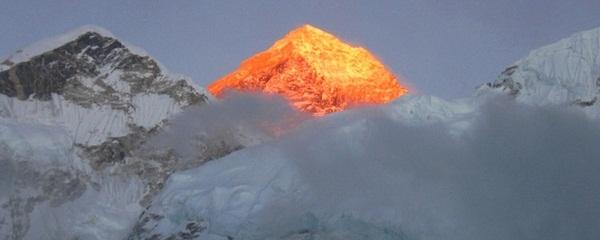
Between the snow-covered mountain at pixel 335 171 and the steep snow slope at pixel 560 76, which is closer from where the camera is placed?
the snow-covered mountain at pixel 335 171

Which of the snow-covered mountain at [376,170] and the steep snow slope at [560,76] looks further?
the steep snow slope at [560,76]

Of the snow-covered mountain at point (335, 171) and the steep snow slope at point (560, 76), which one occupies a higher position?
the steep snow slope at point (560, 76)

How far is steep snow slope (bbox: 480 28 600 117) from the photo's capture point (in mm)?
172000

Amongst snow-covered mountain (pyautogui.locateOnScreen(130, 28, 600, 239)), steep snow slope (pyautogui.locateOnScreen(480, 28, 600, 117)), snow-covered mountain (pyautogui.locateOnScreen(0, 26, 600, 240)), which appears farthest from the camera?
steep snow slope (pyautogui.locateOnScreen(480, 28, 600, 117))

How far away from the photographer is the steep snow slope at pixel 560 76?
172m

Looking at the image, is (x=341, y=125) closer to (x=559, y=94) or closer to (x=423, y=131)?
(x=423, y=131)

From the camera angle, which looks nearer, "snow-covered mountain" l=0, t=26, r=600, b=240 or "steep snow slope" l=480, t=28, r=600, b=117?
"snow-covered mountain" l=0, t=26, r=600, b=240

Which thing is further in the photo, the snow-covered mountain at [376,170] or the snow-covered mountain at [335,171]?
the snow-covered mountain at [376,170]

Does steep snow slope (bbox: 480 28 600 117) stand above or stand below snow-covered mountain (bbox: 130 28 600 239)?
above

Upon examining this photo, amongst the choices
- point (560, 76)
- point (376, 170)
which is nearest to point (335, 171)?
point (376, 170)

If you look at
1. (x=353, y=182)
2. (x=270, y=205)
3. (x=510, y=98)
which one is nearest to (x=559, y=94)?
(x=510, y=98)

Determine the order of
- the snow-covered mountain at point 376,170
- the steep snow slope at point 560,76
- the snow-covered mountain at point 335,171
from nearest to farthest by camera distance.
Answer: the snow-covered mountain at point 335,171 → the snow-covered mountain at point 376,170 → the steep snow slope at point 560,76

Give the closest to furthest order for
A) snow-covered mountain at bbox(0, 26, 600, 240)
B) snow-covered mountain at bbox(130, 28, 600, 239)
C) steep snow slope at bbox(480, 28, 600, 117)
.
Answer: snow-covered mountain at bbox(130, 28, 600, 239)
snow-covered mountain at bbox(0, 26, 600, 240)
steep snow slope at bbox(480, 28, 600, 117)

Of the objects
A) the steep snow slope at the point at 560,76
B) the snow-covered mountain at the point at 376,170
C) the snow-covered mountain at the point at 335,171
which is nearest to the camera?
the snow-covered mountain at the point at 335,171
